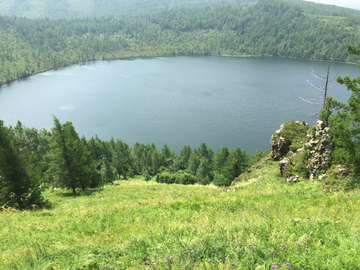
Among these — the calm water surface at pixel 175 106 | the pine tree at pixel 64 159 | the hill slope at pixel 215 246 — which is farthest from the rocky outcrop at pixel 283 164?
the calm water surface at pixel 175 106

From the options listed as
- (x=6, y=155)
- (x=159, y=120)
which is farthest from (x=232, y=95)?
(x=6, y=155)

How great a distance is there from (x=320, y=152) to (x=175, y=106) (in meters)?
106

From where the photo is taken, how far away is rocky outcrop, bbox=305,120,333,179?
18.6 metres

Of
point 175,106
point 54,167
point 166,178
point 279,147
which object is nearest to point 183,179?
point 166,178

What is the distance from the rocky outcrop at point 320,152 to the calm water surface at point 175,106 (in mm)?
71561

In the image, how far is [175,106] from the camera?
123188mm

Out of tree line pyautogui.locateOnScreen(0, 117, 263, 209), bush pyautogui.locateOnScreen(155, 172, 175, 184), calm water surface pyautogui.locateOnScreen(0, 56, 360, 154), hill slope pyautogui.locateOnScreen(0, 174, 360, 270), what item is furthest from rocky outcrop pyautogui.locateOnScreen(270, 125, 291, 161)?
calm water surface pyautogui.locateOnScreen(0, 56, 360, 154)

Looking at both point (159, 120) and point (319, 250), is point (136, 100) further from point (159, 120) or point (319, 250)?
point (319, 250)

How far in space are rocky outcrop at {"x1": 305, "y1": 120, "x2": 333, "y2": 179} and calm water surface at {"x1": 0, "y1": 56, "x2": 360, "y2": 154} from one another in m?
71.6

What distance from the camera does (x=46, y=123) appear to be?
10994 centimetres

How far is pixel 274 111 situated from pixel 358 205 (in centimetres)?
10969

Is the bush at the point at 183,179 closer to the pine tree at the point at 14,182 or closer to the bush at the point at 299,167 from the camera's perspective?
the bush at the point at 299,167

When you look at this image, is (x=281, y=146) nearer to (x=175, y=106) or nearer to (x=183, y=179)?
(x=183, y=179)

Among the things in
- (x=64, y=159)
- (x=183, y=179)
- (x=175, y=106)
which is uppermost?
(x=64, y=159)
